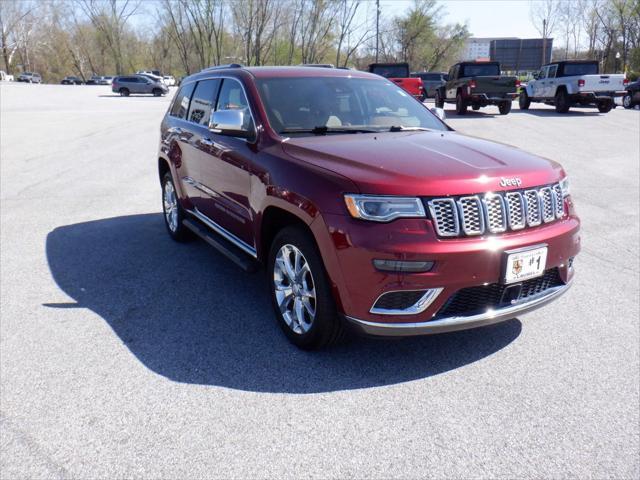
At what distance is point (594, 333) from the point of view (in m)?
3.99

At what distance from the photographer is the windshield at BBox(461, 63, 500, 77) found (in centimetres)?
2245

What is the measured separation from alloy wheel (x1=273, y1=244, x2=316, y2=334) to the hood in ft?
2.11

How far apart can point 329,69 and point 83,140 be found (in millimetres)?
12103

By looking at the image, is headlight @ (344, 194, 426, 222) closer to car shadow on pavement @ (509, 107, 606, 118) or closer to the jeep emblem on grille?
the jeep emblem on grille

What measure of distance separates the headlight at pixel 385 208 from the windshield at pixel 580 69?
2156 cm

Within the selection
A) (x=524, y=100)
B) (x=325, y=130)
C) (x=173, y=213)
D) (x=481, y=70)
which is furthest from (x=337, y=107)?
(x=524, y=100)

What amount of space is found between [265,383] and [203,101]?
3178 millimetres

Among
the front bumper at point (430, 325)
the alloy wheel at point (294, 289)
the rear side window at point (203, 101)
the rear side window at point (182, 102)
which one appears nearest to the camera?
the front bumper at point (430, 325)

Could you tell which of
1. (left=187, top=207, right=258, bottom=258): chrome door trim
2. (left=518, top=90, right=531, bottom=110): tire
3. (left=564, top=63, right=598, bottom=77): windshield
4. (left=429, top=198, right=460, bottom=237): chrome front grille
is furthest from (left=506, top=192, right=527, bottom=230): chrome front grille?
(left=518, top=90, right=531, bottom=110): tire

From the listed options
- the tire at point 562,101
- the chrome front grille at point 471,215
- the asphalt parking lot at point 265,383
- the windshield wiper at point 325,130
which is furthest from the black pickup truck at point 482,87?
the chrome front grille at point 471,215

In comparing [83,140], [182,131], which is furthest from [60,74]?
[182,131]

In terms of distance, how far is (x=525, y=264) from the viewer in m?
3.28

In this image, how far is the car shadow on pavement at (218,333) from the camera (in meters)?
3.46

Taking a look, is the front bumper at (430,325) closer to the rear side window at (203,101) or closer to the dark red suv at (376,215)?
the dark red suv at (376,215)
